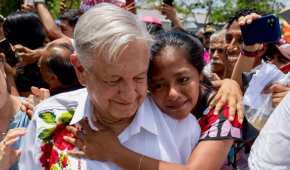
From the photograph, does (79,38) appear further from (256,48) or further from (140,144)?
(256,48)

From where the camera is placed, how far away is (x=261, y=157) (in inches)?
72.7

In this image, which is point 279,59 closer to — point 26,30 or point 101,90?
point 101,90

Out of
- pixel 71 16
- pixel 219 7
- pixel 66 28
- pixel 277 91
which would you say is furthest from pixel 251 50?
pixel 219 7

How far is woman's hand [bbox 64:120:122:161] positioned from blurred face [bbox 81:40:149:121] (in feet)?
0.32

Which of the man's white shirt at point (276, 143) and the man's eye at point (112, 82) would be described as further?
the man's eye at point (112, 82)

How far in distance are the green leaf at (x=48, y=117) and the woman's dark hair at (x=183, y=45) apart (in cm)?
49

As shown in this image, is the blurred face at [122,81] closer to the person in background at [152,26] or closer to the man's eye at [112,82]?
the man's eye at [112,82]

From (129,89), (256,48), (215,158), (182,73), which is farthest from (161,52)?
(256,48)

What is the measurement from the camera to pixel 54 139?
2.23 meters

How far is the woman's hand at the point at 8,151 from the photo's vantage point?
90.3 inches

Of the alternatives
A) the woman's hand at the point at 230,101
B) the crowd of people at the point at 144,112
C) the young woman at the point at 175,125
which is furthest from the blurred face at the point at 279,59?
the young woman at the point at 175,125

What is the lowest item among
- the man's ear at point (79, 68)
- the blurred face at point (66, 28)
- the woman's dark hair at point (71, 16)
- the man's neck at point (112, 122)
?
the blurred face at point (66, 28)

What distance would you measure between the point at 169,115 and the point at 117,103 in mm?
238

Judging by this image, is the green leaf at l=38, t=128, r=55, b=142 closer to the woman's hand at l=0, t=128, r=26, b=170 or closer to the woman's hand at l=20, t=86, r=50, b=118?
the woman's hand at l=0, t=128, r=26, b=170
